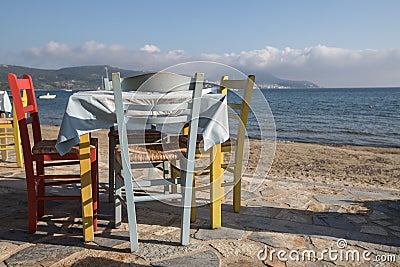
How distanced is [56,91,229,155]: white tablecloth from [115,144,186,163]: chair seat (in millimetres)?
223

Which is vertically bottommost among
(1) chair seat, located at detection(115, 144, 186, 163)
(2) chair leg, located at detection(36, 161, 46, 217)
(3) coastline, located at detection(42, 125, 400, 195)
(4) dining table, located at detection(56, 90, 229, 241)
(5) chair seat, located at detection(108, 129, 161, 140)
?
(3) coastline, located at detection(42, 125, 400, 195)

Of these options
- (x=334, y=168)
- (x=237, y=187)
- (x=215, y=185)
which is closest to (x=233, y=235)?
(x=215, y=185)

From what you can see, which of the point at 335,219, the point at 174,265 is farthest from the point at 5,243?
the point at 335,219

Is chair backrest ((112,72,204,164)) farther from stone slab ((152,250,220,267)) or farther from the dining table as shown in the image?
stone slab ((152,250,220,267))

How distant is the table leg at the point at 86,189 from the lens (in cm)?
232

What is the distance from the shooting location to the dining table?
222 cm

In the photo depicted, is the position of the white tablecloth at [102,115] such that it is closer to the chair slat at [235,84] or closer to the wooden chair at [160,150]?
the wooden chair at [160,150]

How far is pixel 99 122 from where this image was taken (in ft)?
7.50

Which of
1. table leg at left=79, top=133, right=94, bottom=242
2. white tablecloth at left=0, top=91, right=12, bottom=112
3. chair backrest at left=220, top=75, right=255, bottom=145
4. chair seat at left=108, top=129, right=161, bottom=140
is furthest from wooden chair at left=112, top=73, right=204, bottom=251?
white tablecloth at left=0, top=91, right=12, bottom=112

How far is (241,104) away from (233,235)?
3.28 feet

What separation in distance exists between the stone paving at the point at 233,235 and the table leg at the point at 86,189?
9 centimetres

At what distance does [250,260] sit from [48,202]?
195 centimetres

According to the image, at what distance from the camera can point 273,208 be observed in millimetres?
3123

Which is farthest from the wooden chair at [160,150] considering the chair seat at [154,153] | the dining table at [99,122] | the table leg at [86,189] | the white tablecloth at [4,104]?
the white tablecloth at [4,104]
